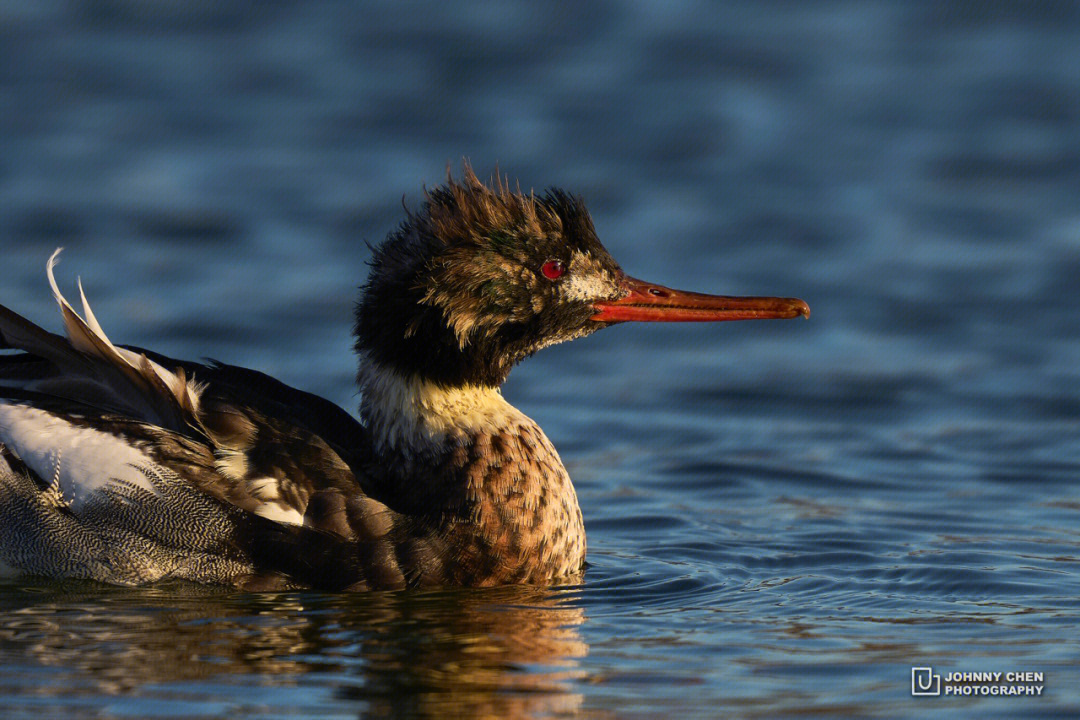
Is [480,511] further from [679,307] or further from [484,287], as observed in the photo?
[679,307]

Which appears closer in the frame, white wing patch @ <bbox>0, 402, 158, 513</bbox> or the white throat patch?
white wing patch @ <bbox>0, 402, 158, 513</bbox>

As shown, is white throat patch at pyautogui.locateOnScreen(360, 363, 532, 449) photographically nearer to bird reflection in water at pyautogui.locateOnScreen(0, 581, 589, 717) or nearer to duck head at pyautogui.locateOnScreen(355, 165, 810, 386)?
duck head at pyautogui.locateOnScreen(355, 165, 810, 386)

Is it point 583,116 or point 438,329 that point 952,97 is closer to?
point 583,116

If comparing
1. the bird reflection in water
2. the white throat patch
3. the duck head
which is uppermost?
the duck head

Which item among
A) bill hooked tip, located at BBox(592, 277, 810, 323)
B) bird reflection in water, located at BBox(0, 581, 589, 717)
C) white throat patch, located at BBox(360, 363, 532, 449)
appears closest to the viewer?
bird reflection in water, located at BBox(0, 581, 589, 717)

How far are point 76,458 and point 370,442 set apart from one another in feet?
4.57

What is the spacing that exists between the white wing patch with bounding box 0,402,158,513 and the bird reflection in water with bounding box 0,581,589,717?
1.60ft

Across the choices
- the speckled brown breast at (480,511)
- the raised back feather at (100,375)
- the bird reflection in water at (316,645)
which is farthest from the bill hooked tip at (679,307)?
the raised back feather at (100,375)

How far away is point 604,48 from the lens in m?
18.1

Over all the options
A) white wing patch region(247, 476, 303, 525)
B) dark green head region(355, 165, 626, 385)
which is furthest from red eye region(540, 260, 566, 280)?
white wing patch region(247, 476, 303, 525)

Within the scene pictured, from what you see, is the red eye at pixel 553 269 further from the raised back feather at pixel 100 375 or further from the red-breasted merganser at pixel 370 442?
the raised back feather at pixel 100 375

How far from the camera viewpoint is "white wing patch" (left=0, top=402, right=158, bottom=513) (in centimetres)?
829

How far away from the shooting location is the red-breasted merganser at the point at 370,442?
27.1 ft

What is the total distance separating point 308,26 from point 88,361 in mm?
10259
